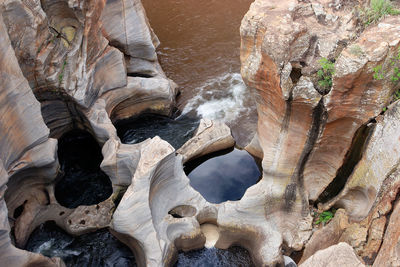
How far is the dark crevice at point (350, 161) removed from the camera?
712 cm

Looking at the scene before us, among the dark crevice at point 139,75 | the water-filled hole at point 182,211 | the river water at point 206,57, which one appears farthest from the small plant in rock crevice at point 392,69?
the dark crevice at point 139,75

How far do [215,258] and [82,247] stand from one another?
308 cm

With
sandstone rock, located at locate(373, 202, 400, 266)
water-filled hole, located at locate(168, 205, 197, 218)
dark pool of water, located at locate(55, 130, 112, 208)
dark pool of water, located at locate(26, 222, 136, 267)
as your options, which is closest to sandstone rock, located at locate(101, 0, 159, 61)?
dark pool of water, located at locate(55, 130, 112, 208)

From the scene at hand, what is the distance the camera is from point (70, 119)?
36.1ft

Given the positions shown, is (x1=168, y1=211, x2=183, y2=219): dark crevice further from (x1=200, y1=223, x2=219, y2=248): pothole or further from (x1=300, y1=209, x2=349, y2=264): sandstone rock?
(x1=300, y1=209, x2=349, y2=264): sandstone rock

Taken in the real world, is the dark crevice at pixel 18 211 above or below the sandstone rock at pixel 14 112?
below

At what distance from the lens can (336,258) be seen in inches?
153

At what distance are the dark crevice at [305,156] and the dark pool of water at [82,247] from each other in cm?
386

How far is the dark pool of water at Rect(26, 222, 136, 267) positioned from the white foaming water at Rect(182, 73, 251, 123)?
534 cm

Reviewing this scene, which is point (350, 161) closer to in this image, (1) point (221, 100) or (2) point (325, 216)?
(2) point (325, 216)

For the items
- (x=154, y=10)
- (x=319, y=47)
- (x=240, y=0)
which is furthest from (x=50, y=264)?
(x=240, y=0)

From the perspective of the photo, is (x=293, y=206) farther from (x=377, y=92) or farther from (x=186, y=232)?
(x=377, y=92)

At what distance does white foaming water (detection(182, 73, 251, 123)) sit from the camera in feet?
40.5

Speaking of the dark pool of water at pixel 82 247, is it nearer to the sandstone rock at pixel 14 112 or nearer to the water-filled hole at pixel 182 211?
the water-filled hole at pixel 182 211
